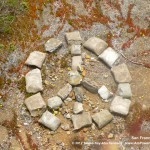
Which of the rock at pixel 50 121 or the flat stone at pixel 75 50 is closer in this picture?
the rock at pixel 50 121

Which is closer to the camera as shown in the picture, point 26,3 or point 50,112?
point 50,112

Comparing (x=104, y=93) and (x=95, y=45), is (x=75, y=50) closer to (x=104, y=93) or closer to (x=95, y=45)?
(x=95, y=45)

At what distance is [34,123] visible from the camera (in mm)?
9875

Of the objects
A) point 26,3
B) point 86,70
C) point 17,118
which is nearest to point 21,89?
point 17,118

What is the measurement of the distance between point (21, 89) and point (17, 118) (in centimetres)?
98

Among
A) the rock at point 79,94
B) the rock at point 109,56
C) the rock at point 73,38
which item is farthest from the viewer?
the rock at point 73,38

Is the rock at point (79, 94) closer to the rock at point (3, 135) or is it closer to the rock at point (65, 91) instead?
the rock at point (65, 91)

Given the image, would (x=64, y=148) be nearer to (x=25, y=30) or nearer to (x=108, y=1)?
(x=25, y=30)

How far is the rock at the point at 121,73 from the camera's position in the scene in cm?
1064

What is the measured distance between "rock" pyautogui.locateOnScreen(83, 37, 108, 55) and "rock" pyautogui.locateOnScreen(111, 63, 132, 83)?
0.84 meters

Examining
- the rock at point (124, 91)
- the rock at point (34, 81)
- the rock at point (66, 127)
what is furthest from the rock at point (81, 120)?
the rock at point (34, 81)

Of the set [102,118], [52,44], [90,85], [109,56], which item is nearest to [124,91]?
[90,85]

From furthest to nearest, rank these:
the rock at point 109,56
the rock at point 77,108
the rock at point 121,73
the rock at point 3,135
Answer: the rock at point 109,56, the rock at point 121,73, the rock at point 77,108, the rock at point 3,135

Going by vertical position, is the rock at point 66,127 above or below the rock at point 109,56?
below
